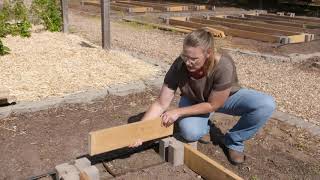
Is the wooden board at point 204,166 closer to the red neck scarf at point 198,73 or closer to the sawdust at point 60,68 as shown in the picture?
the red neck scarf at point 198,73

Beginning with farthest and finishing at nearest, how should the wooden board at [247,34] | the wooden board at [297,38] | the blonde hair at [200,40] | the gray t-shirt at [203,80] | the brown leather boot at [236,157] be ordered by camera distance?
the wooden board at [247,34] < the wooden board at [297,38] < the brown leather boot at [236,157] < the gray t-shirt at [203,80] < the blonde hair at [200,40]

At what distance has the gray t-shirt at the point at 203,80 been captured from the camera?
11.2ft

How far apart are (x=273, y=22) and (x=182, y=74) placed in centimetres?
1002

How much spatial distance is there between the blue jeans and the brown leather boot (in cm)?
4

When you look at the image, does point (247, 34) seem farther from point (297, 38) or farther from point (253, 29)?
point (297, 38)

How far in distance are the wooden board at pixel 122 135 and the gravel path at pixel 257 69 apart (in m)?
2.29

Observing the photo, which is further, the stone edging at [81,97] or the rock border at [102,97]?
the stone edging at [81,97]

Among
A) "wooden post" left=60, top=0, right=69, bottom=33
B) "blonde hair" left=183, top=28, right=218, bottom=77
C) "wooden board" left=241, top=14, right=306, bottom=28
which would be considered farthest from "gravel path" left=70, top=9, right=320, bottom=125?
"wooden board" left=241, top=14, right=306, bottom=28

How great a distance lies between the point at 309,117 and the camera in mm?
5027

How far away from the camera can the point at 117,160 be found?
3879mm

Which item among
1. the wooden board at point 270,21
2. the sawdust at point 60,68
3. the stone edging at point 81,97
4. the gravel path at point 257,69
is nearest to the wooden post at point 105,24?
the sawdust at point 60,68

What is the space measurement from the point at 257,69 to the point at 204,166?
4082 mm

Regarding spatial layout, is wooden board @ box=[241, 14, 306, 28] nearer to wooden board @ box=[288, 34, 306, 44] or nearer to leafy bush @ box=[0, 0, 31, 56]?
wooden board @ box=[288, 34, 306, 44]

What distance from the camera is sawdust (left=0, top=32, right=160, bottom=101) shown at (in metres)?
5.55
